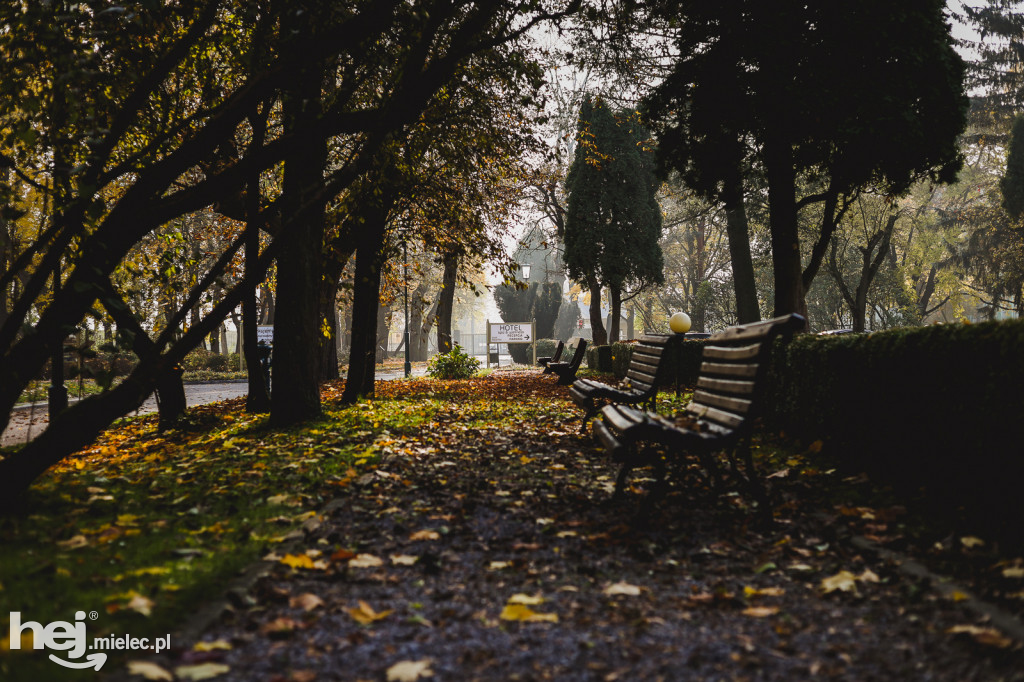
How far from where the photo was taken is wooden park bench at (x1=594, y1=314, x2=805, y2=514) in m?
3.80

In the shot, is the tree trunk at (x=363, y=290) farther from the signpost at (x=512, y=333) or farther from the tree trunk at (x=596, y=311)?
the signpost at (x=512, y=333)

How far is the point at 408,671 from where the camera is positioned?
217cm

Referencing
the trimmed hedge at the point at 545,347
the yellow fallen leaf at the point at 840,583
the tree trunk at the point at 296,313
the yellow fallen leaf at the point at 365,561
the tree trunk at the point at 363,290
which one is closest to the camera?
the yellow fallen leaf at the point at 840,583

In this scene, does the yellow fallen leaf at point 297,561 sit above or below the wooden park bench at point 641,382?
below

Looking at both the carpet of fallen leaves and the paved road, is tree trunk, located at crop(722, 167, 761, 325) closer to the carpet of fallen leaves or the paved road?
the carpet of fallen leaves

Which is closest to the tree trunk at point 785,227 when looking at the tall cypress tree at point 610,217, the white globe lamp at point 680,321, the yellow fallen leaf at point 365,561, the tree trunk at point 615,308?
the white globe lamp at point 680,321

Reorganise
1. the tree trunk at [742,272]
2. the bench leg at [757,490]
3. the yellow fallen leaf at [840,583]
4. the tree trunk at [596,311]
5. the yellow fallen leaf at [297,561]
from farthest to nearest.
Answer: the tree trunk at [596,311], the tree trunk at [742,272], the bench leg at [757,490], the yellow fallen leaf at [297,561], the yellow fallen leaf at [840,583]

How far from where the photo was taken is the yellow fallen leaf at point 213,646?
2296 mm

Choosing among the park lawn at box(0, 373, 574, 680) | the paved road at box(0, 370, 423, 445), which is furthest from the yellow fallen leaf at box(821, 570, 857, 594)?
the paved road at box(0, 370, 423, 445)

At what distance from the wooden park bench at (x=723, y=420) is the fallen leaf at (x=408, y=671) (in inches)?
79.7

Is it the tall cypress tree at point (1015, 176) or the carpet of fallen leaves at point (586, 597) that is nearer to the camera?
the carpet of fallen leaves at point (586, 597)

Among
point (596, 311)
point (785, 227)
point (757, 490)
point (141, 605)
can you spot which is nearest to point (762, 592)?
point (757, 490)

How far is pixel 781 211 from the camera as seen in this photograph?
1027 centimetres

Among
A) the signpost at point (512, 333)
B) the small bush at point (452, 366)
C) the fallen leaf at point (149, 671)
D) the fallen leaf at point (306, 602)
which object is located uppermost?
the signpost at point (512, 333)
